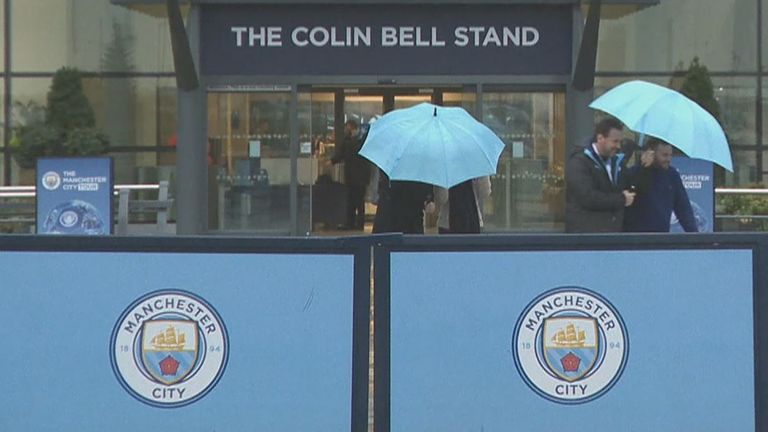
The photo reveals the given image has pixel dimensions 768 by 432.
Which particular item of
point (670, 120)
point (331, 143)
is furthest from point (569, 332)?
point (331, 143)

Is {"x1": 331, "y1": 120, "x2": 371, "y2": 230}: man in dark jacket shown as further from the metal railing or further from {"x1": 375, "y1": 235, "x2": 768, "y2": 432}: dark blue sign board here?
{"x1": 375, "y1": 235, "x2": 768, "y2": 432}: dark blue sign board

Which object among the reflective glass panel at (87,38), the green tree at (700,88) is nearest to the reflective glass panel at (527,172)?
the green tree at (700,88)

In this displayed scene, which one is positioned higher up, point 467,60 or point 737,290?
point 467,60

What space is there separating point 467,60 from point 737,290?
1037 cm

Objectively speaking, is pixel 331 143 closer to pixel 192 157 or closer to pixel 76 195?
pixel 192 157

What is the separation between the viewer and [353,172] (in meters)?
17.8

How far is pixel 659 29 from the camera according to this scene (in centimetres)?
2059

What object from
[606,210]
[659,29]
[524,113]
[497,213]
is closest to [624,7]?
[524,113]

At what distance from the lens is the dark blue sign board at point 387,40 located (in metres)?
15.7

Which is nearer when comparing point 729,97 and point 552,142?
point 552,142

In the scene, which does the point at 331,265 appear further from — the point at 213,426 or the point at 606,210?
the point at 606,210

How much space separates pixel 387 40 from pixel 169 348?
418 inches

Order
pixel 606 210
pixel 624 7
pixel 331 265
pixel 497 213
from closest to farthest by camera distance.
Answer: pixel 331 265 < pixel 606 210 < pixel 624 7 < pixel 497 213

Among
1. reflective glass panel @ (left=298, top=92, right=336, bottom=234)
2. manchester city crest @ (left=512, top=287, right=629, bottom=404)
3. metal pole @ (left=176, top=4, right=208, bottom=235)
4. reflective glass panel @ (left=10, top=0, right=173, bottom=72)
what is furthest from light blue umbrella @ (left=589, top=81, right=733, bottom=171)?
reflective glass panel @ (left=10, top=0, right=173, bottom=72)
